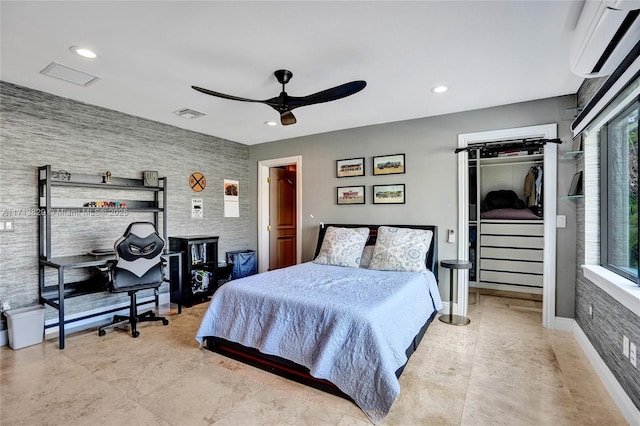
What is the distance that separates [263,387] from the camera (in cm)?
220

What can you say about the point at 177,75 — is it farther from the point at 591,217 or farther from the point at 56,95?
the point at 591,217

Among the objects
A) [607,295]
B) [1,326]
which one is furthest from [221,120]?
[607,295]

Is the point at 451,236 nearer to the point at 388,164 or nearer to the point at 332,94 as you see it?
the point at 388,164

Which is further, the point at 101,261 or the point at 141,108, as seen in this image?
the point at 141,108

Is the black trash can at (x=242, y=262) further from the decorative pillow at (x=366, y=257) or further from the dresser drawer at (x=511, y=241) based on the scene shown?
the dresser drawer at (x=511, y=241)

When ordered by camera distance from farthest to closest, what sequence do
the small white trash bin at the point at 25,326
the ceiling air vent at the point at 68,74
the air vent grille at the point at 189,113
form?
the air vent grille at the point at 189,113
the small white trash bin at the point at 25,326
the ceiling air vent at the point at 68,74

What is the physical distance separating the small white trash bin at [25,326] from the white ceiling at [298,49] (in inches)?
83.9

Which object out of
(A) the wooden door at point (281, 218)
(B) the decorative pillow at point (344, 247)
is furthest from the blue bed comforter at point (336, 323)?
(A) the wooden door at point (281, 218)

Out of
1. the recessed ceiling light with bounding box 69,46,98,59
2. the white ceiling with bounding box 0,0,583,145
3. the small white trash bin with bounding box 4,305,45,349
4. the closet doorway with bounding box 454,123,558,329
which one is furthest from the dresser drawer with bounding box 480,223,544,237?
the small white trash bin with bounding box 4,305,45,349

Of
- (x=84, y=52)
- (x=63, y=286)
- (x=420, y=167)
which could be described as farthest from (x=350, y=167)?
(x=63, y=286)

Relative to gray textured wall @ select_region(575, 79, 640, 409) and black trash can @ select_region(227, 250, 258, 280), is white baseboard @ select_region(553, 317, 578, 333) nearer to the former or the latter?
gray textured wall @ select_region(575, 79, 640, 409)

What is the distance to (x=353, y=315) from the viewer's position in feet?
6.79

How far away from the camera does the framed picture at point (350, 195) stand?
4398 mm

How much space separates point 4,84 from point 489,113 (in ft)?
16.1
